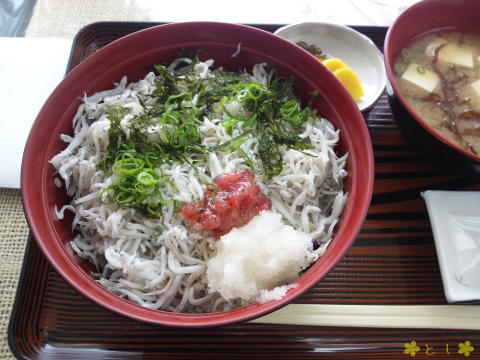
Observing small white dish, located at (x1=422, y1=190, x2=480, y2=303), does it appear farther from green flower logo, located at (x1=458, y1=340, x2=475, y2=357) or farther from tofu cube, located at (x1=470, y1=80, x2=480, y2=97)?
tofu cube, located at (x1=470, y1=80, x2=480, y2=97)

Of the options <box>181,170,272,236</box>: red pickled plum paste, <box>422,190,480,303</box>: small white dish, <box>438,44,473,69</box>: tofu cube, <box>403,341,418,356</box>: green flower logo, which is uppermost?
<box>438,44,473,69</box>: tofu cube

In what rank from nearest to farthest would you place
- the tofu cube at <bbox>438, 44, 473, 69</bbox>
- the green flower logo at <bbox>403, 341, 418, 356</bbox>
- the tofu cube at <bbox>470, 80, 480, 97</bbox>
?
the green flower logo at <bbox>403, 341, 418, 356</bbox>
the tofu cube at <bbox>470, 80, 480, 97</bbox>
the tofu cube at <bbox>438, 44, 473, 69</bbox>

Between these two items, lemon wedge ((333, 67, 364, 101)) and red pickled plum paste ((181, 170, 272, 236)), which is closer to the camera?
red pickled plum paste ((181, 170, 272, 236))

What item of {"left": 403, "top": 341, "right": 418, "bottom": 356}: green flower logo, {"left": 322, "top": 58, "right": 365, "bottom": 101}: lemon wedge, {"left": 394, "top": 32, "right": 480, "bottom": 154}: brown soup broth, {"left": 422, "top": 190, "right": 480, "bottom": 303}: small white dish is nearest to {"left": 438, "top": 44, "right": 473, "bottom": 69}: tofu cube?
{"left": 394, "top": 32, "right": 480, "bottom": 154}: brown soup broth

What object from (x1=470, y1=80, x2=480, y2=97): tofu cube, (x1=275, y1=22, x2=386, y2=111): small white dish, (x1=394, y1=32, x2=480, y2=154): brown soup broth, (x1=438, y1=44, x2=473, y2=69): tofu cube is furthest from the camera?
(x1=275, y1=22, x2=386, y2=111): small white dish

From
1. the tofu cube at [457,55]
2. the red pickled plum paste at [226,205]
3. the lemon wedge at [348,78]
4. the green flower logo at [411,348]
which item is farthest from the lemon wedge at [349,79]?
the green flower logo at [411,348]

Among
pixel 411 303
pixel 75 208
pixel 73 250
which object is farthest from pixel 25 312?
pixel 411 303
